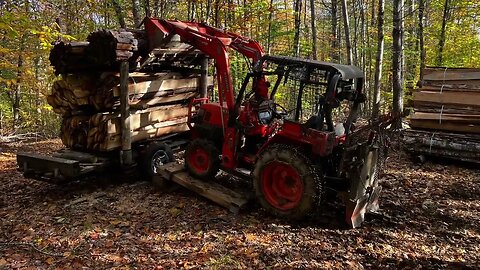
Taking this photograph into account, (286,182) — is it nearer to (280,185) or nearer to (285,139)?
(280,185)

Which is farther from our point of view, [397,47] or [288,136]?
[397,47]

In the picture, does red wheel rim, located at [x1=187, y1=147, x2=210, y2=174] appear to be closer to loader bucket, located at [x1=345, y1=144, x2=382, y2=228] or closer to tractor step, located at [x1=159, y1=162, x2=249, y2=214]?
tractor step, located at [x1=159, y1=162, x2=249, y2=214]

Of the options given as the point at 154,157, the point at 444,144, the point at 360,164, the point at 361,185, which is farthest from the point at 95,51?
the point at 444,144

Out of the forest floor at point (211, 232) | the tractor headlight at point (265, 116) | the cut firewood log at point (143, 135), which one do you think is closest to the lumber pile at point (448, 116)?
the forest floor at point (211, 232)

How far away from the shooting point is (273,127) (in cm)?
584

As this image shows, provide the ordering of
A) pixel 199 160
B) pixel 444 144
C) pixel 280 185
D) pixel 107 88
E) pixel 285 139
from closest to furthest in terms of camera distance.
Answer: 1. pixel 285 139
2. pixel 280 185
3. pixel 107 88
4. pixel 199 160
5. pixel 444 144

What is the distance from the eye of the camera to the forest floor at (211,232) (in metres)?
4.16

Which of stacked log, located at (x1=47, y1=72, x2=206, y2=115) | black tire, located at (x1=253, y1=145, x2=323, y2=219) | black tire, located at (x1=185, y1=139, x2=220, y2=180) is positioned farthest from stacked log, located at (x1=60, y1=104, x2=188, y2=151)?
black tire, located at (x1=253, y1=145, x2=323, y2=219)

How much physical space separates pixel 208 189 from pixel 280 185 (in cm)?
117

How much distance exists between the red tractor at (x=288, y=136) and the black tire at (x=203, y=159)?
0.05 ft

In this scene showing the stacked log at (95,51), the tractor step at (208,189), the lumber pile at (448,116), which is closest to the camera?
the tractor step at (208,189)

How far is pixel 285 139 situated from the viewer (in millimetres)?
5203

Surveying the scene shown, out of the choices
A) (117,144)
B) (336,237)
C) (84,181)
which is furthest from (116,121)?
(336,237)

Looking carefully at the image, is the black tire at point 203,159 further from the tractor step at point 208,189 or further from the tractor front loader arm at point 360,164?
the tractor front loader arm at point 360,164
